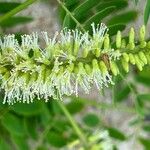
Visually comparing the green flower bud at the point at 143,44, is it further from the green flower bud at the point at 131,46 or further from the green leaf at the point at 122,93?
the green leaf at the point at 122,93

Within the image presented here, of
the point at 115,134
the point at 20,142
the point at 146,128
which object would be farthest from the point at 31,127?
the point at 146,128

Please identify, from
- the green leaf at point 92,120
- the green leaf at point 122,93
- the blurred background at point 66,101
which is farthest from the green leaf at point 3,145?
the green leaf at point 122,93

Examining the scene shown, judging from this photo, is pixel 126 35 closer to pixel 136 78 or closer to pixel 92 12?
pixel 92 12

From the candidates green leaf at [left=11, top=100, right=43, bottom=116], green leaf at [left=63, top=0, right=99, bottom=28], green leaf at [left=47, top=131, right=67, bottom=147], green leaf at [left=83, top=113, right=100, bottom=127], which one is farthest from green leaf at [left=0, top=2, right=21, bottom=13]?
green leaf at [left=83, top=113, right=100, bottom=127]

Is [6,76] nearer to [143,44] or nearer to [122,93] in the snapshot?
[143,44]

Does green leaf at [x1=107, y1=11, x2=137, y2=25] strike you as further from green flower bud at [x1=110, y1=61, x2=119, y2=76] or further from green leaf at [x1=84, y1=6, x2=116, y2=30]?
green flower bud at [x1=110, y1=61, x2=119, y2=76]

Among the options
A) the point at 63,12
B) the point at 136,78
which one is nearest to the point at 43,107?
the point at 136,78
